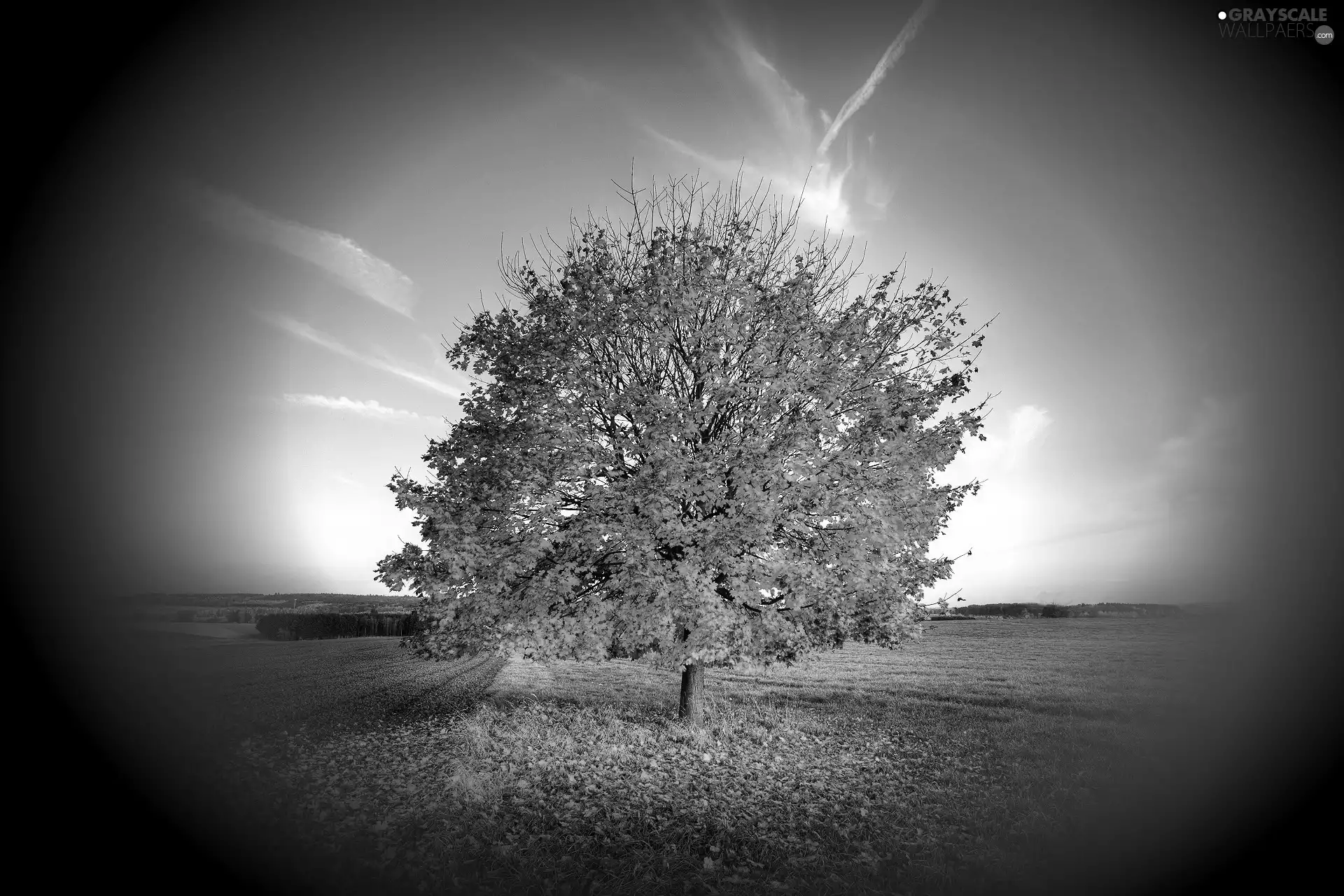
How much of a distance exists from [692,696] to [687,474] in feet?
20.1

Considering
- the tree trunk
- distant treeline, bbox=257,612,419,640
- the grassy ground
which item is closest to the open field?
the grassy ground

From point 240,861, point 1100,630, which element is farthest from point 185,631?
point 1100,630

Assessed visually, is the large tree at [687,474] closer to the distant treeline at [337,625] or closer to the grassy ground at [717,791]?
the grassy ground at [717,791]

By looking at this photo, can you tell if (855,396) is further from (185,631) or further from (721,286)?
(185,631)

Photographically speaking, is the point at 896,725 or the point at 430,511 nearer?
the point at 430,511

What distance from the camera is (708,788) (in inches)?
328

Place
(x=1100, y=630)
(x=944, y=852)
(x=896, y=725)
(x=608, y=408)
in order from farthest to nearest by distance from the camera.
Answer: (x=1100, y=630), (x=896, y=725), (x=608, y=408), (x=944, y=852)

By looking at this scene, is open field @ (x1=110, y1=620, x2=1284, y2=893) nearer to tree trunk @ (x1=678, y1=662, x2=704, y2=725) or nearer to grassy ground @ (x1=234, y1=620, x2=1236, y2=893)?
grassy ground @ (x1=234, y1=620, x2=1236, y2=893)

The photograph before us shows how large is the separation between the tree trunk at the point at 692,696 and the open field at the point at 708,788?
0.42 m

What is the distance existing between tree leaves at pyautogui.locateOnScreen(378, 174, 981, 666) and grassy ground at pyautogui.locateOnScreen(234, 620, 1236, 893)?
80.9 inches

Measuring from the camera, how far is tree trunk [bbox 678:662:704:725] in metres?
12.2

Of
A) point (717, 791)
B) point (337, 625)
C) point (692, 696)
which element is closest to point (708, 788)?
point (717, 791)

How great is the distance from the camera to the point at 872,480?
32.4ft

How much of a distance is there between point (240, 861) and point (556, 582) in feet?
19.4
